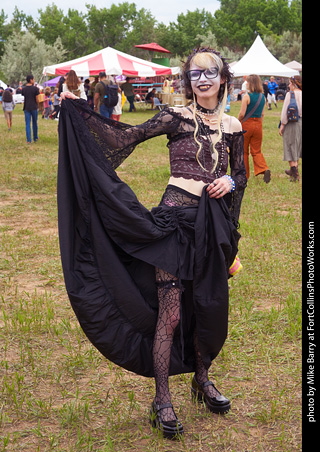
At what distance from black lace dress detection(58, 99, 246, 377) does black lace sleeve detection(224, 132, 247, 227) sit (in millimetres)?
189

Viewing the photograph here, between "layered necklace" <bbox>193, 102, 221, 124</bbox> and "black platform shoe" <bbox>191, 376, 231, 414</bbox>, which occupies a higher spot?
"layered necklace" <bbox>193, 102, 221, 124</bbox>

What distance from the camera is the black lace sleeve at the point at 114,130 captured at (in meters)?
3.59

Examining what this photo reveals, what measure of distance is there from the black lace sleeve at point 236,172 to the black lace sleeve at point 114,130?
0.40 meters

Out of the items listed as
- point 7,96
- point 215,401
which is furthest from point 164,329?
point 7,96

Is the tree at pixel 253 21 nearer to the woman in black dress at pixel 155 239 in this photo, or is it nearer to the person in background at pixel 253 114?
the person in background at pixel 253 114

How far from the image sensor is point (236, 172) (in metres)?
3.86

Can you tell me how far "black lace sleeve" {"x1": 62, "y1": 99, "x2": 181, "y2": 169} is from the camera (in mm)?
3592

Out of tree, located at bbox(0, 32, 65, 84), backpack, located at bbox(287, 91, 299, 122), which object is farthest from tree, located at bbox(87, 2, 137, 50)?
backpack, located at bbox(287, 91, 299, 122)

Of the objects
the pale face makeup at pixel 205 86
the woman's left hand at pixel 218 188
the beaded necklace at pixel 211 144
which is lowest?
the woman's left hand at pixel 218 188

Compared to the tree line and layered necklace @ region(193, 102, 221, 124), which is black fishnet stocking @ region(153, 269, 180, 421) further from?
the tree line

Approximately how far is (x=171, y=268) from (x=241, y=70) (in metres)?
28.7

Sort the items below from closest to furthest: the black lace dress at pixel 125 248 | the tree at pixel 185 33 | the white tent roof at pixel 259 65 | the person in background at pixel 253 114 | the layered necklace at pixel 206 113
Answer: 1. the black lace dress at pixel 125 248
2. the layered necklace at pixel 206 113
3. the person in background at pixel 253 114
4. the white tent roof at pixel 259 65
5. the tree at pixel 185 33

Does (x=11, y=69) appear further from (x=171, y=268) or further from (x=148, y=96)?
(x=171, y=268)

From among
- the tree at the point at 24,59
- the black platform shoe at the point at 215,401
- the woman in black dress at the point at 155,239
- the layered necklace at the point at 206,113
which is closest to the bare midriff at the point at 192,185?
the woman in black dress at the point at 155,239
